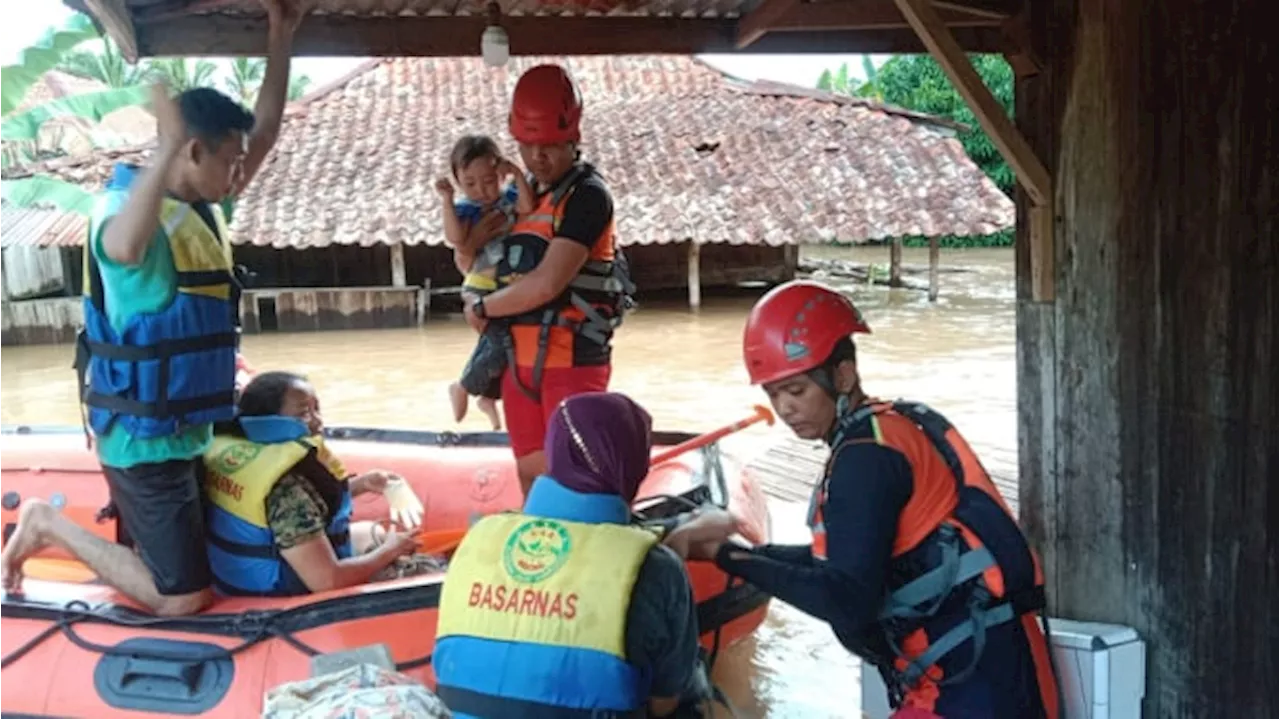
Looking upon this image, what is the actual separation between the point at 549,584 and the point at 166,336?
1.47 metres

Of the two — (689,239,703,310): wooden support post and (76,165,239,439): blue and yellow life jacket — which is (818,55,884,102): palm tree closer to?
(689,239,703,310): wooden support post

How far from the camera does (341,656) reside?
117 inches

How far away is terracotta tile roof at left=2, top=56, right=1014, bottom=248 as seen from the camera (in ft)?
47.5

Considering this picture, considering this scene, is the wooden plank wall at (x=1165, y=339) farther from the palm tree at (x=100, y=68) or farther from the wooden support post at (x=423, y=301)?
the palm tree at (x=100, y=68)

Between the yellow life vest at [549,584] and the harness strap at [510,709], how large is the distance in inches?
3.7

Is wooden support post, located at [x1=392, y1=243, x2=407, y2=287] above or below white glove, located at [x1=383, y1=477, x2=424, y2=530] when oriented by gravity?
above

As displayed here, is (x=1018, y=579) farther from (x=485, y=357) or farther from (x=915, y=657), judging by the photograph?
(x=485, y=357)

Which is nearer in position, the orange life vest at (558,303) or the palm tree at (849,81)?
the orange life vest at (558,303)

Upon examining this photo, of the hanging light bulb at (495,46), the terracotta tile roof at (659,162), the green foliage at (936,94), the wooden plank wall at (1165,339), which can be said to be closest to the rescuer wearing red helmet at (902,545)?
the wooden plank wall at (1165,339)

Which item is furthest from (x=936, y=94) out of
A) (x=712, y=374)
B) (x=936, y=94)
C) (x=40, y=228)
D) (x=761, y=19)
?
(x=761, y=19)

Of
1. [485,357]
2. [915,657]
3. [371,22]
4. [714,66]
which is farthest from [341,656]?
[714,66]

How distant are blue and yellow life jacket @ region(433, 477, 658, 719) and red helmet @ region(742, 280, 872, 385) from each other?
1.14 ft

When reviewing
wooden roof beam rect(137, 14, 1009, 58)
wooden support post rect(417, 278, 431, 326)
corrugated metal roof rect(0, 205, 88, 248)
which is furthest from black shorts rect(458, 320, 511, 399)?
wooden support post rect(417, 278, 431, 326)

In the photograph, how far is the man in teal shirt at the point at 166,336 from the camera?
270 cm
